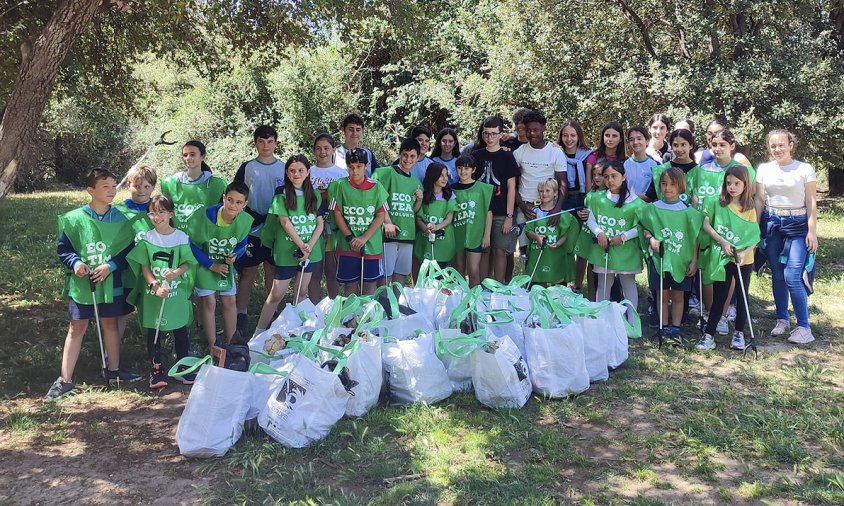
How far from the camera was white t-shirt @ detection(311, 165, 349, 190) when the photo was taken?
19.1ft

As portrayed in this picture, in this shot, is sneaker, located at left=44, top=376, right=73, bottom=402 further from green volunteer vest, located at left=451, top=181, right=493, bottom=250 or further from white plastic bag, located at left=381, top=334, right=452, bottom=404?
green volunteer vest, located at left=451, top=181, right=493, bottom=250

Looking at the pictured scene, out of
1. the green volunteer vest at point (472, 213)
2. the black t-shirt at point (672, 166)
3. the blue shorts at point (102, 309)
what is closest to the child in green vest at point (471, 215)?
the green volunteer vest at point (472, 213)

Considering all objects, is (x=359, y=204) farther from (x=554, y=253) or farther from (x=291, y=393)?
(x=291, y=393)

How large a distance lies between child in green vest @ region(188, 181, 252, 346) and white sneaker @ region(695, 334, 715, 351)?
377cm

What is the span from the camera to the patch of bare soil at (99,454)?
3.36 meters

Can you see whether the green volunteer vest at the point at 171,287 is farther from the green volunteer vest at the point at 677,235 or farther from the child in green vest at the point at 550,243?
the green volunteer vest at the point at 677,235

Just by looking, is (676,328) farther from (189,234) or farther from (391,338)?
(189,234)

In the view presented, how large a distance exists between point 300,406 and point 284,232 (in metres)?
2.02

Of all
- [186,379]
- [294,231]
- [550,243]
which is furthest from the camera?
[550,243]

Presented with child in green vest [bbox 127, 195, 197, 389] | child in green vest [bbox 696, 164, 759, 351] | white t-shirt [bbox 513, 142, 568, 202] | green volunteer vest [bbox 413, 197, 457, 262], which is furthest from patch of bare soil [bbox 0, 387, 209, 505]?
child in green vest [bbox 696, 164, 759, 351]

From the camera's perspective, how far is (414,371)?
4.25 meters

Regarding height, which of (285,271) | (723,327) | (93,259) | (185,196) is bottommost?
(723,327)

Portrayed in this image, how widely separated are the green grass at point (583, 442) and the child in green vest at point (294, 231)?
1.34m

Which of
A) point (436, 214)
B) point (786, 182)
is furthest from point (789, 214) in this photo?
point (436, 214)
